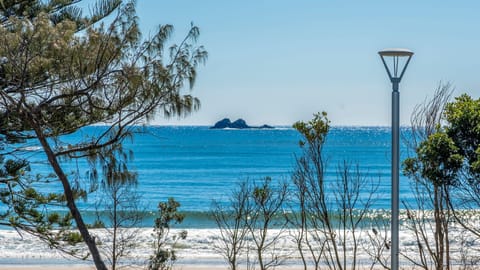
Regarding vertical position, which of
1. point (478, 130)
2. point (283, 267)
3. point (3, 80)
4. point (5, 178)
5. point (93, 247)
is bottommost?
point (283, 267)

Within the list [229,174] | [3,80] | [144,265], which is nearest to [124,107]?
[3,80]

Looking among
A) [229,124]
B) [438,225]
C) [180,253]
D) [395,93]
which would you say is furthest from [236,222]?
[229,124]

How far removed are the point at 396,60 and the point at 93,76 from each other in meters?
3.13

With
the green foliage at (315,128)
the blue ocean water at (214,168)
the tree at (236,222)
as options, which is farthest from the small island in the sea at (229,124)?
the green foliage at (315,128)

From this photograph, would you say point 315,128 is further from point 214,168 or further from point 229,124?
point 229,124

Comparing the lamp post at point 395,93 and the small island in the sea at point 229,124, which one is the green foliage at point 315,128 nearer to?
the lamp post at point 395,93

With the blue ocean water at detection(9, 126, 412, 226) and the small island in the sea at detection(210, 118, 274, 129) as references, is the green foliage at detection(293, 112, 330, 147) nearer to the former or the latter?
the blue ocean water at detection(9, 126, 412, 226)

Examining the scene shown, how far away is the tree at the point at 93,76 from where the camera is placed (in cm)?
695

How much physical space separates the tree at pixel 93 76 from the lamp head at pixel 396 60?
76.7 inches

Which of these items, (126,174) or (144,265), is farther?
(144,265)

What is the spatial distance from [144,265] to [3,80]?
6.40m

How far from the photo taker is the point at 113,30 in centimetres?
735

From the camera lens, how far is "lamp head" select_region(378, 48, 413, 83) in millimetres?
6992

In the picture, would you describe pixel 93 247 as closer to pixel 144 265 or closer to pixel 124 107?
pixel 124 107
